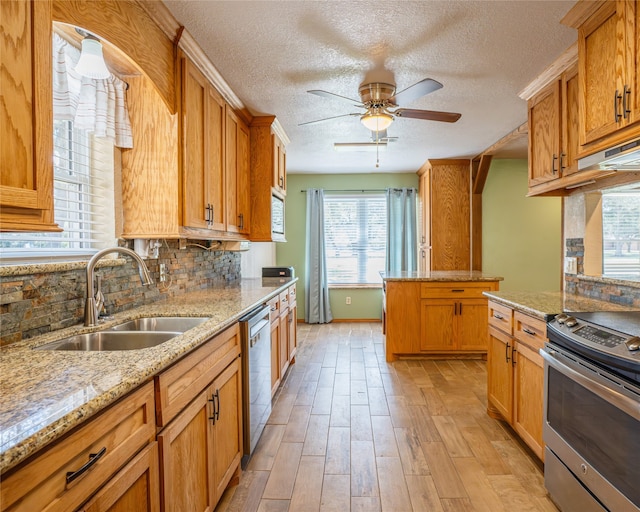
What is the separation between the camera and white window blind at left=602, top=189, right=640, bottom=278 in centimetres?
254

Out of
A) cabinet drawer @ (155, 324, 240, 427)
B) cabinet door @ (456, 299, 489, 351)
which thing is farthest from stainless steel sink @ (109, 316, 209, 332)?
cabinet door @ (456, 299, 489, 351)

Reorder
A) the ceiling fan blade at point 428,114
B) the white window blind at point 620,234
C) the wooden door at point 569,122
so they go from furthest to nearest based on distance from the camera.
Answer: the ceiling fan blade at point 428,114 → the white window blind at point 620,234 → the wooden door at point 569,122

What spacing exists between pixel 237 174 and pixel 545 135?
2261 mm

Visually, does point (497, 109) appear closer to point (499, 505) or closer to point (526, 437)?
point (526, 437)

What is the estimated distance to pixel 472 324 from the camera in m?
3.96

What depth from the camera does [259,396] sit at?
91.7 inches

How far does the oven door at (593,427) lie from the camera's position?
128cm

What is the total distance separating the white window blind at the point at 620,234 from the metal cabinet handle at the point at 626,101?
3.65 ft

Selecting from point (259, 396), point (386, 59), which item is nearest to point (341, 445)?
point (259, 396)

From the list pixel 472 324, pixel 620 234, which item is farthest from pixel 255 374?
pixel 620 234

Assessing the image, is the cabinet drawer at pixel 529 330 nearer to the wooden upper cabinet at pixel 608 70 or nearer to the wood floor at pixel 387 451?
the wood floor at pixel 387 451

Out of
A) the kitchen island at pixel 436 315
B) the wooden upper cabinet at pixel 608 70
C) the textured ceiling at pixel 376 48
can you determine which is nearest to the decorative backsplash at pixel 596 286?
the wooden upper cabinet at pixel 608 70

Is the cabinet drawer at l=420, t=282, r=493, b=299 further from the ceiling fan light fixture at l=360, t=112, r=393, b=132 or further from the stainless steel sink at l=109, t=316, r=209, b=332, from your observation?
the stainless steel sink at l=109, t=316, r=209, b=332

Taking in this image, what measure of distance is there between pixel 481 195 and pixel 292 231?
283 cm
